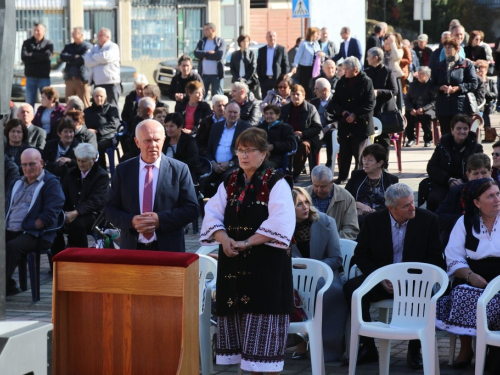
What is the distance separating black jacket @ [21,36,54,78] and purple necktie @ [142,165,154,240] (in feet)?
42.1

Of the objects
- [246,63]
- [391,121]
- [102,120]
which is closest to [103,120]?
[102,120]

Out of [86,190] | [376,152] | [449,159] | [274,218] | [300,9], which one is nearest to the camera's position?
[274,218]

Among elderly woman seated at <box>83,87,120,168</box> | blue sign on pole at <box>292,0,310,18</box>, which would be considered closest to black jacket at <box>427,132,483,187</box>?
elderly woman seated at <box>83,87,120,168</box>

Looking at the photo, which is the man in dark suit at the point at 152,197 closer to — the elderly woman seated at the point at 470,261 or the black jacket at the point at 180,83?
the elderly woman seated at the point at 470,261

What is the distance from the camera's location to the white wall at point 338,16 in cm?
2433

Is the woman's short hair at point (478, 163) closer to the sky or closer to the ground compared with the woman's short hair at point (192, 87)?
closer to the ground

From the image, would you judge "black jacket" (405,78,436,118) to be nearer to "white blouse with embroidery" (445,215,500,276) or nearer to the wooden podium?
"white blouse with embroidery" (445,215,500,276)

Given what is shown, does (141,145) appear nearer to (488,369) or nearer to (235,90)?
(488,369)

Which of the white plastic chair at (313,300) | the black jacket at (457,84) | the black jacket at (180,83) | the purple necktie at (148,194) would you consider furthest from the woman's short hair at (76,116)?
the white plastic chair at (313,300)

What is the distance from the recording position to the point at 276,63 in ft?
67.6

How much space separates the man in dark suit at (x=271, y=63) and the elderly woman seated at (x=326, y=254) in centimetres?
1319

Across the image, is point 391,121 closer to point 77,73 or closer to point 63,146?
point 63,146

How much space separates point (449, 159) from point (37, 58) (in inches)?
415

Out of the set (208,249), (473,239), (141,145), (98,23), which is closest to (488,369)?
(473,239)
